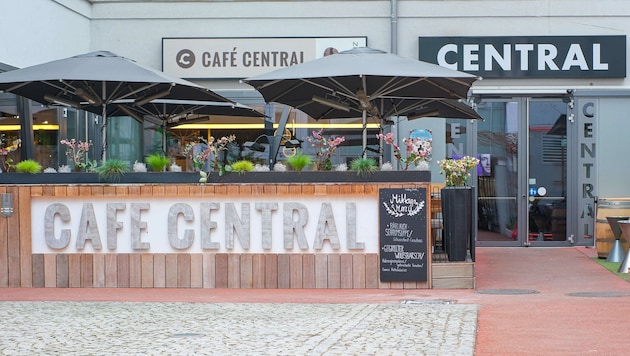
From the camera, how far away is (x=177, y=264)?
11812 millimetres

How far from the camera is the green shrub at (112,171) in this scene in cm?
1182

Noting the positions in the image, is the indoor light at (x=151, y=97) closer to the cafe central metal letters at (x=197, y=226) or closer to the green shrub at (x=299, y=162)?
the cafe central metal letters at (x=197, y=226)

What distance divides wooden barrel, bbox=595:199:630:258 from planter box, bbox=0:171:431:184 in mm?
4081

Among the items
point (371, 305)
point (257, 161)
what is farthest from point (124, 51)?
point (371, 305)

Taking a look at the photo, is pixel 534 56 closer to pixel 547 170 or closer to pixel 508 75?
pixel 508 75

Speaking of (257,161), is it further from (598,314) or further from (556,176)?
(598,314)

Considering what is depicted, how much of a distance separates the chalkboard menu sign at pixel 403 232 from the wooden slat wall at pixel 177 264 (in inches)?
4.1

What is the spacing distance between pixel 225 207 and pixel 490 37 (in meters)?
6.96

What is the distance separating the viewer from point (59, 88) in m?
12.9

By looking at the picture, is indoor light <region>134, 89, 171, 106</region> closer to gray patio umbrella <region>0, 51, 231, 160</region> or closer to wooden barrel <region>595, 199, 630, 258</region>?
gray patio umbrella <region>0, 51, 231, 160</region>

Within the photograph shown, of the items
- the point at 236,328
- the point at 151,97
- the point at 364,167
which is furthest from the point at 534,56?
the point at 236,328

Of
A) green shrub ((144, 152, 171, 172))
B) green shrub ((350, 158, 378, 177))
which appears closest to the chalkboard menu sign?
green shrub ((350, 158, 378, 177))

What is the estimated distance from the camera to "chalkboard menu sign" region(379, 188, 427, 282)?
37.7 feet

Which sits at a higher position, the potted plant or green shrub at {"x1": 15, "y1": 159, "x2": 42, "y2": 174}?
green shrub at {"x1": 15, "y1": 159, "x2": 42, "y2": 174}
